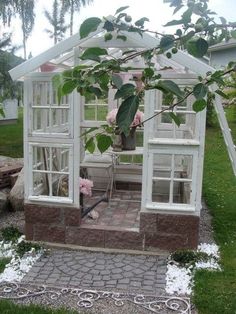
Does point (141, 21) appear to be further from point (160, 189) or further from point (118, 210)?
point (160, 189)

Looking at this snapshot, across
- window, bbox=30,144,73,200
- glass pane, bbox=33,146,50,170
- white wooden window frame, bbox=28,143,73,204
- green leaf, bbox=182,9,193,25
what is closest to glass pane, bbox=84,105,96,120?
window, bbox=30,144,73,200

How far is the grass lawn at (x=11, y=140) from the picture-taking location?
32.4 feet

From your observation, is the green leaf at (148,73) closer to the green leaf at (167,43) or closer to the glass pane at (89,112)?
the green leaf at (167,43)

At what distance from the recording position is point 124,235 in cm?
411

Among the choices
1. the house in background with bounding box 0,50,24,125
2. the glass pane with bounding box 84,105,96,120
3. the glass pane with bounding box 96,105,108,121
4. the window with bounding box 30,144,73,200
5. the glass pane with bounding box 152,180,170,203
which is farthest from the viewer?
the house in background with bounding box 0,50,24,125

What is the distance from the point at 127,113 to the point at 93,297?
2.59m

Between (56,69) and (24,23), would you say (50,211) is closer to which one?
(56,69)

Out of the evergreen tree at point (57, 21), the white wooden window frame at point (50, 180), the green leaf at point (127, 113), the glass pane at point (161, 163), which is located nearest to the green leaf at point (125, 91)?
the green leaf at point (127, 113)

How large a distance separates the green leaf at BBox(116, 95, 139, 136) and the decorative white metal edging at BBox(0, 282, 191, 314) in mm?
2446

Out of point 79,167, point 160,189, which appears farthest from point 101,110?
point 79,167

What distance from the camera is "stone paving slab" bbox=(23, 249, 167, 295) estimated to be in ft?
11.2

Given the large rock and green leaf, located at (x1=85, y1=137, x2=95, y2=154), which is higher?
green leaf, located at (x1=85, y1=137, x2=95, y2=154)

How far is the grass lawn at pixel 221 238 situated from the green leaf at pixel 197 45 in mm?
2502

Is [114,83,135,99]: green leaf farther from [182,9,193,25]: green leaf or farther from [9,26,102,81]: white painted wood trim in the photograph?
[9,26,102,81]: white painted wood trim
